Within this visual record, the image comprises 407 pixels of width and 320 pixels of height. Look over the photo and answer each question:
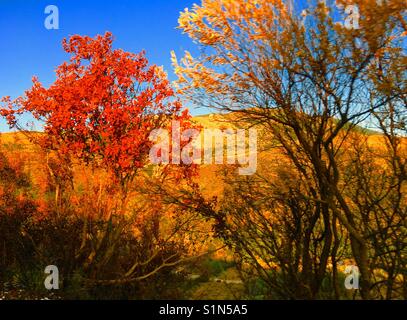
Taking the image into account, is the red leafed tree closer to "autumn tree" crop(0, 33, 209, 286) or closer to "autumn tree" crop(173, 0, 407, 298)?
"autumn tree" crop(0, 33, 209, 286)

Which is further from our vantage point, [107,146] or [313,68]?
[107,146]

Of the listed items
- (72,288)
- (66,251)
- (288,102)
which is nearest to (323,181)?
(288,102)

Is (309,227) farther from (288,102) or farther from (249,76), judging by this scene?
(249,76)

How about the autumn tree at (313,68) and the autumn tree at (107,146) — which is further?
the autumn tree at (107,146)

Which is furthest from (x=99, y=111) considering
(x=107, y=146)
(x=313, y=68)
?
(x=313, y=68)

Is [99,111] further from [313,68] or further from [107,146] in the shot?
[313,68]

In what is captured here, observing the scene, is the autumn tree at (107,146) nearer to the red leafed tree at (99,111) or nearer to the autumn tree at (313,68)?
the red leafed tree at (99,111)

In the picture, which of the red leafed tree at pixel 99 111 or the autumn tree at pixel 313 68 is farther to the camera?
the red leafed tree at pixel 99 111

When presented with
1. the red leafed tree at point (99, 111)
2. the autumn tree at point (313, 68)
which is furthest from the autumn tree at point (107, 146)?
the autumn tree at point (313, 68)

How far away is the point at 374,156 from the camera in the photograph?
8469 mm

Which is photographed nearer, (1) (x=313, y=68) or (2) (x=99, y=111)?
(1) (x=313, y=68)

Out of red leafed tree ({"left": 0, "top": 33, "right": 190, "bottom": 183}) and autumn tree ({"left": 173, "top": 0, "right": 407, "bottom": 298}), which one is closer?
autumn tree ({"left": 173, "top": 0, "right": 407, "bottom": 298})

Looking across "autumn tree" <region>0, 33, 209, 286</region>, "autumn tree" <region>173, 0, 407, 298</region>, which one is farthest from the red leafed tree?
"autumn tree" <region>173, 0, 407, 298</region>
